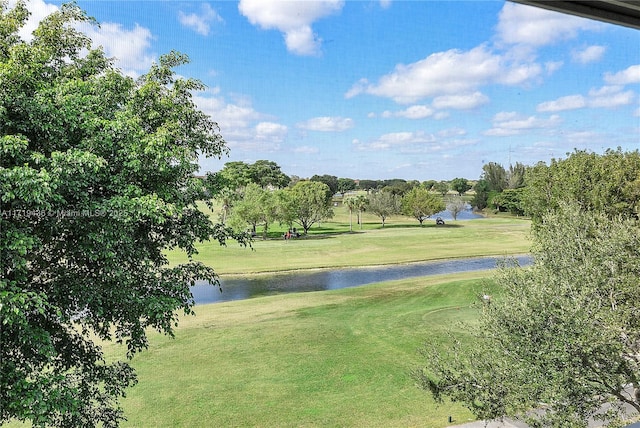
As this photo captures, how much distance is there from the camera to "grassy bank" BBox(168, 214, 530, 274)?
909 cm

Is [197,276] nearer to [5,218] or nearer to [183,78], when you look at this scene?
[5,218]

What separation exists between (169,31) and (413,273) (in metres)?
8.82

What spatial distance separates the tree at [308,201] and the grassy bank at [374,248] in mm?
641

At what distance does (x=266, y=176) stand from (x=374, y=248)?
150 inches

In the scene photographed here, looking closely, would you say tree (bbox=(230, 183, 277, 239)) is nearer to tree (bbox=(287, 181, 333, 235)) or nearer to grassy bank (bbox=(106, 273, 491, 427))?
tree (bbox=(287, 181, 333, 235))

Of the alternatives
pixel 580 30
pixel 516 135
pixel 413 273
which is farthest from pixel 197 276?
pixel 413 273

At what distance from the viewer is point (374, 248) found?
12.4m

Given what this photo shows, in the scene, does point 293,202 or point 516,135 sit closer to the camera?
point 516,135

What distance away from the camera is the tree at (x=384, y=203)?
63.2 feet

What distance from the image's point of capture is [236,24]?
352 cm

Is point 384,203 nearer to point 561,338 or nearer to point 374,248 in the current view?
point 374,248

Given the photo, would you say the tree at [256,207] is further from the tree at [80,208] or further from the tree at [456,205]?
the tree at [80,208]

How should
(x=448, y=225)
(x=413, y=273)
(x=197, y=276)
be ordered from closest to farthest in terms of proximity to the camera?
(x=197, y=276) < (x=413, y=273) < (x=448, y=225)

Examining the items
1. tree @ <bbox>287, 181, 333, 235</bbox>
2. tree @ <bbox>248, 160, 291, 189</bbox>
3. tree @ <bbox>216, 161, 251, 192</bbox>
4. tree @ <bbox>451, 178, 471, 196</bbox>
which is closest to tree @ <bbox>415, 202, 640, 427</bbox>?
tree @ <bbox>216, 161, 251, 192</bbox>
